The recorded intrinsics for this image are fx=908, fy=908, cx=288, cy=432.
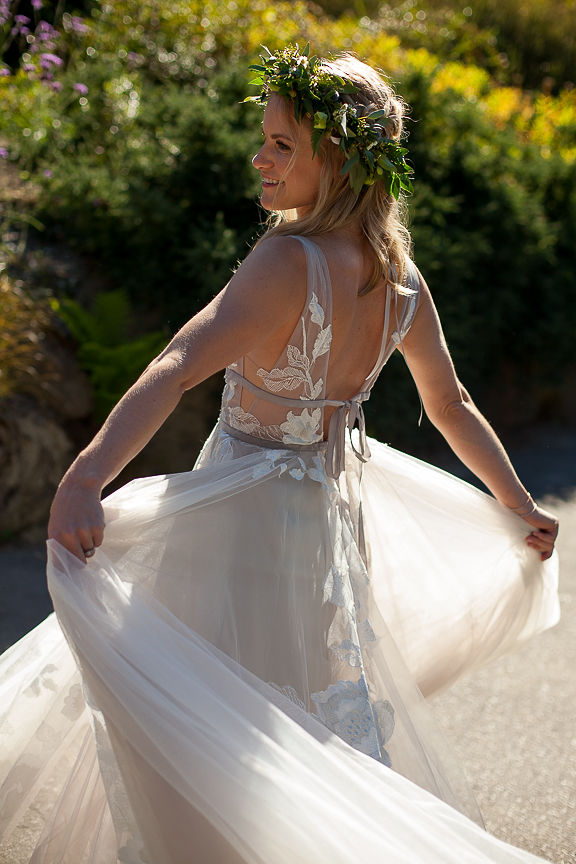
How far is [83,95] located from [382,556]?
18.4 ft

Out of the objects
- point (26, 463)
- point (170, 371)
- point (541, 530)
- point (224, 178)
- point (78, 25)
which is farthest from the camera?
point (78, 25)

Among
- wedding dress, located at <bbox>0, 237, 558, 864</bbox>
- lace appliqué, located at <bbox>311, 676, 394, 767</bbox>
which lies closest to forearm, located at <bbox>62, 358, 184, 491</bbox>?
wedding dress, located at <bbox>0, 237, 558, 864</bbox>

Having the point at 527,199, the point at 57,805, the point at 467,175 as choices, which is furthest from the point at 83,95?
the point at 57,805

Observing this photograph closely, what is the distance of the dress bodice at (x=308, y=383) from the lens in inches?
81.4

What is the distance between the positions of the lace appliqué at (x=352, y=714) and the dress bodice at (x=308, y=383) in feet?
1.73

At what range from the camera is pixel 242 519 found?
2.14m

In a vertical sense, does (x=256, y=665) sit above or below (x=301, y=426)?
below

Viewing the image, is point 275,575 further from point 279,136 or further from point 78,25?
point 78,25

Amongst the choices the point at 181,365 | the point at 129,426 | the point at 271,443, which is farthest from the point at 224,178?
the point at 129,426

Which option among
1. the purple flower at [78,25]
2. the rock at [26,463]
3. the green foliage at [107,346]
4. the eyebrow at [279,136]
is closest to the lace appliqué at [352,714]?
the eyebrow at [279,136]

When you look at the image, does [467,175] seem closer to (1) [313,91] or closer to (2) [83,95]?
(2) [83,95]

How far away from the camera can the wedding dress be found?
5.80 feet

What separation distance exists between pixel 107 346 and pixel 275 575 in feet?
11.2

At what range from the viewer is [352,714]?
210cm
